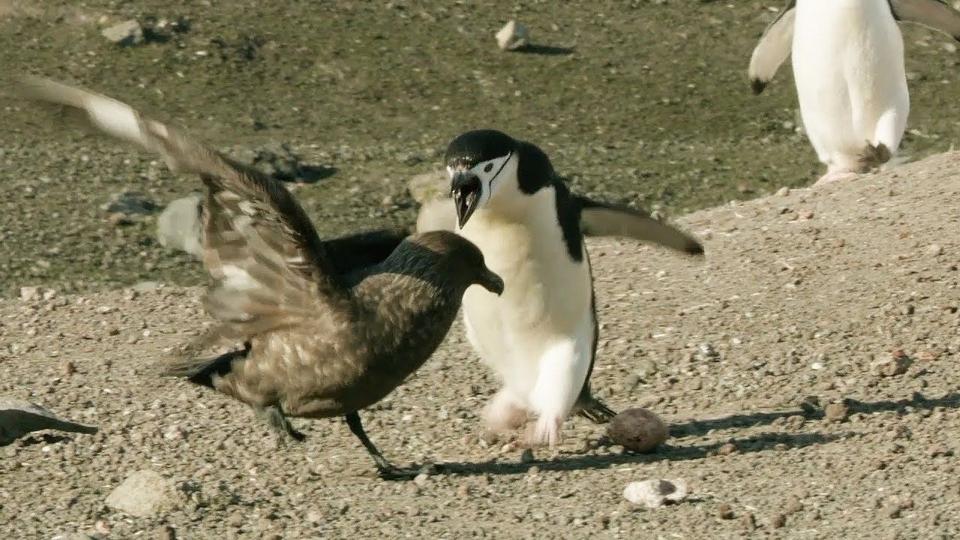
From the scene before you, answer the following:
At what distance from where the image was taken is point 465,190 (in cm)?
547

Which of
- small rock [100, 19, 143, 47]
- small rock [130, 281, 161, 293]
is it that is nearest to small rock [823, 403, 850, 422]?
small rock [130, 281, 161, 293]

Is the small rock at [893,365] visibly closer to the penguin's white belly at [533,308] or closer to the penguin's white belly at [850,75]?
the penguin's white belly at [533,308]

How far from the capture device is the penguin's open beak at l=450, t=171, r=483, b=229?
5.44 metres

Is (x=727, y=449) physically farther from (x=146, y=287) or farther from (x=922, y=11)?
(x=922, y=11)

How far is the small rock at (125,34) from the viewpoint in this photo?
40.1 feet

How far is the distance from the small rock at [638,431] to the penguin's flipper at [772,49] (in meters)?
5.86

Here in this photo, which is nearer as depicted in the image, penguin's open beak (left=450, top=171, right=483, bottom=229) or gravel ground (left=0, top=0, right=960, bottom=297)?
penguin's open beak (left=450, top=171, right=483, bottom=229)

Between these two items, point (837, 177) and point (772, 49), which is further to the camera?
point (772, 49)

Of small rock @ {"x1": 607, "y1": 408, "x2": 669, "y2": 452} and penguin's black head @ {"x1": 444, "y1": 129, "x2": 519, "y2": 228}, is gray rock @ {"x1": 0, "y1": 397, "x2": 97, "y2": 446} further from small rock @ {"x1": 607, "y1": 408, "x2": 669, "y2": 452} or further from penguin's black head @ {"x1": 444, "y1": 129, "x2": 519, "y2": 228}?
small rock @ {"x1": 607, "y1": 408, "x2": 669, "y2": 452}

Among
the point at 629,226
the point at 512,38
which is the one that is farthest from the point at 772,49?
the point at 629,226

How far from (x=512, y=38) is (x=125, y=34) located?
257 cm

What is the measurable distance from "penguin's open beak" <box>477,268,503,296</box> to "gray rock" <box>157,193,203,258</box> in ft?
13.7

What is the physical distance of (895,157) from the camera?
10.4 meters

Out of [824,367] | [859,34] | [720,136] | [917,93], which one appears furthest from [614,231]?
[917,93]
